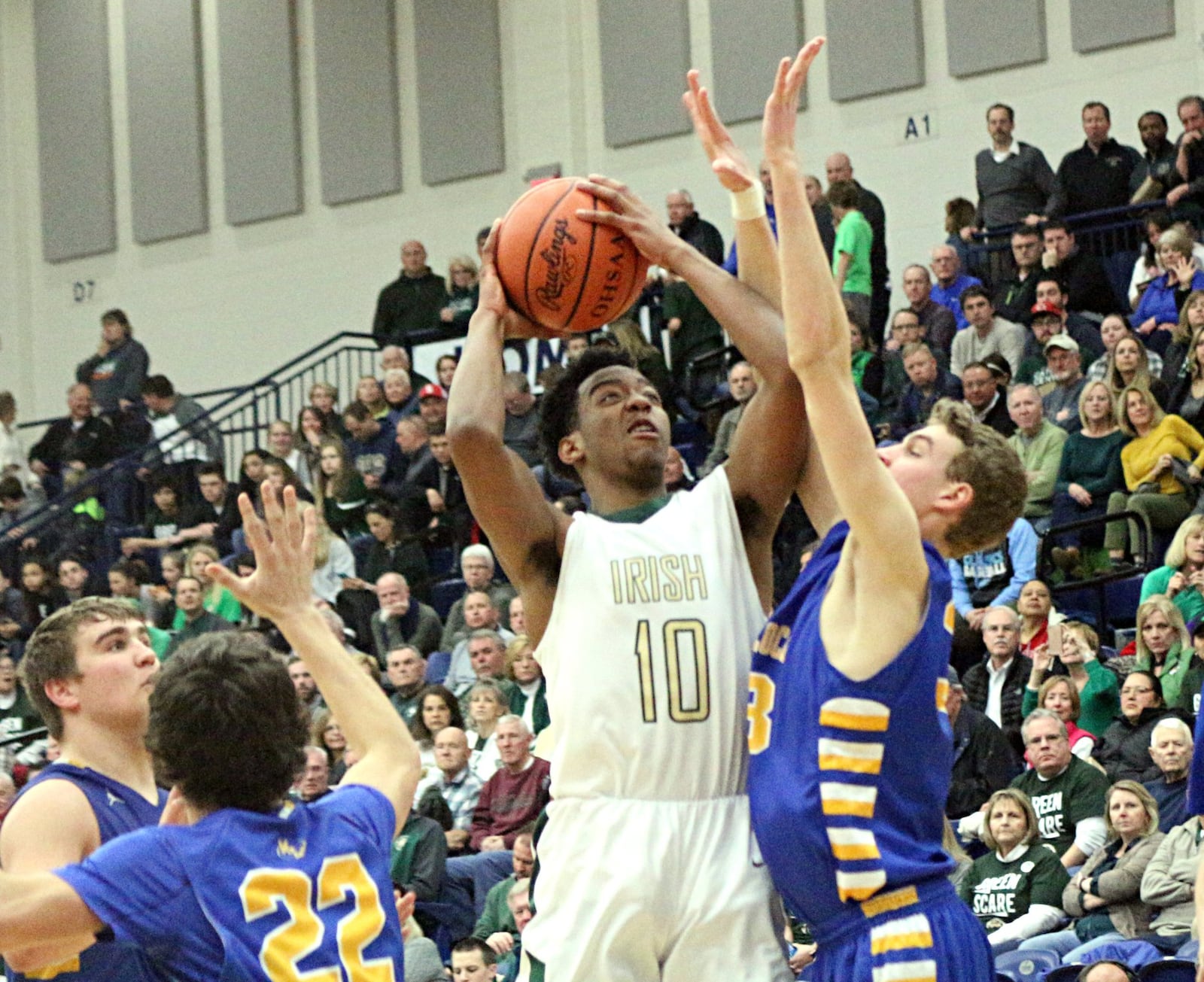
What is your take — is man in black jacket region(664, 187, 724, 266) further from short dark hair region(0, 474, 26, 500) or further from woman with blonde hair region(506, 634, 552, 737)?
short dark hair region(0, 474, 26, 500)

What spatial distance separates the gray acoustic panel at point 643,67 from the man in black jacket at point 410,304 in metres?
2.35

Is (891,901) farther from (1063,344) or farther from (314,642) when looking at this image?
(1063,344)

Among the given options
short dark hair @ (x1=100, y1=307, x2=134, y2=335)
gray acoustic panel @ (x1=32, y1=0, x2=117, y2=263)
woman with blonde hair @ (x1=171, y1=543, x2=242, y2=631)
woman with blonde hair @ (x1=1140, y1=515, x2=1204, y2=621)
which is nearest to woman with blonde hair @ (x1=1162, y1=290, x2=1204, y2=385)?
woman with blonde hair @ (x1=1140, y1=515, x2=1204, y2=621)

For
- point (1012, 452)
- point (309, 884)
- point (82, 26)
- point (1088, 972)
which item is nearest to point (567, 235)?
point (1012, 452)

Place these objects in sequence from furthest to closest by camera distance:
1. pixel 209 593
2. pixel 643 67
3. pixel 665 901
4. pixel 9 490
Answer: pixel 643 67, pixel 9 490, pixel 209 593, pixel 665 901

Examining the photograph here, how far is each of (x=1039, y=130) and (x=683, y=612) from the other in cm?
1315

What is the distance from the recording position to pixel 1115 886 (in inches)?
333

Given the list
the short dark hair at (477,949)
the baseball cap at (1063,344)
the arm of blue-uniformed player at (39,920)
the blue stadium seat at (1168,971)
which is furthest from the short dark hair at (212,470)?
the arm of blue-uniformed player at (39,920)

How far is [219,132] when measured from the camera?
21.0 meters

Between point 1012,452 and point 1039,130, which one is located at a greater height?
point 1039,130

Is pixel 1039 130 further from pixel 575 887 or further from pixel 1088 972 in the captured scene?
pixel 575 887

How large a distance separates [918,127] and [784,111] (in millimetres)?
13626

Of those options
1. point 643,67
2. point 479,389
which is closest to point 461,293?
point 643,67

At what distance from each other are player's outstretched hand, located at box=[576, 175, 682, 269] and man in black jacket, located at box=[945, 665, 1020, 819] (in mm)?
5844
